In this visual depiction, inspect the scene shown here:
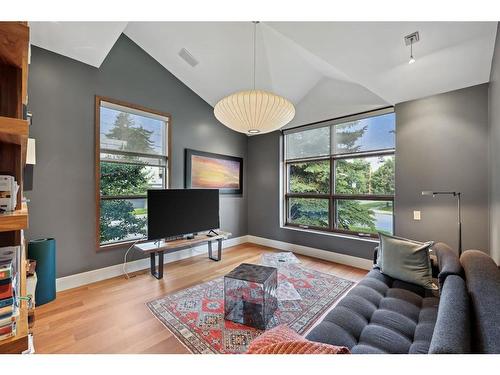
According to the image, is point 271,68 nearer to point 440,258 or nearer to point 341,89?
point 341,89

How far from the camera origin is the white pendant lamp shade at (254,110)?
7.38ft

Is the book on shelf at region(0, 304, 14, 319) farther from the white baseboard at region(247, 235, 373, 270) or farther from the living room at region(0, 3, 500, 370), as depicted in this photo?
the white baseboard at region(247, 235, 373, 270)

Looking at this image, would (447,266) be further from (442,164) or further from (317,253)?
(317,253)

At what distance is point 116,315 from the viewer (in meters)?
2.24

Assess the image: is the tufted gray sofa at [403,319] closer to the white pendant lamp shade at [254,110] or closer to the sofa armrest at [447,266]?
the sofa armrest at [447,266]

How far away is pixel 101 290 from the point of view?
276cm

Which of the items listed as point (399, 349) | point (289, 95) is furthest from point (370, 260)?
point (289, 95)

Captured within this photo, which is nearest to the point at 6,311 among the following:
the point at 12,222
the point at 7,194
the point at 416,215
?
the point at 12,222

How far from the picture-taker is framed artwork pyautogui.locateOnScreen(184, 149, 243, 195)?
13.2ft

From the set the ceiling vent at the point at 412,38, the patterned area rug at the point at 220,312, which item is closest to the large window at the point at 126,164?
the patterned area rug at the point at 220,312

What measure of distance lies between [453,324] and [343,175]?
3.14 meters

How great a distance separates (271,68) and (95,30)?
90.6 inches

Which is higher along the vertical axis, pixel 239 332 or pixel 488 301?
pixel 488 301

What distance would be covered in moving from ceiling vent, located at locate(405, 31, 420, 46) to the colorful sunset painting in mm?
3246
